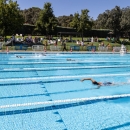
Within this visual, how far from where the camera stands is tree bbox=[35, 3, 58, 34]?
33688mm

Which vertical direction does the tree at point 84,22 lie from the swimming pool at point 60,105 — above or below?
above

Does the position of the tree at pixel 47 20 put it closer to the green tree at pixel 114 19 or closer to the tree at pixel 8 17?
the tree at pixel 8 17

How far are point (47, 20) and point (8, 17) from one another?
12176 mm

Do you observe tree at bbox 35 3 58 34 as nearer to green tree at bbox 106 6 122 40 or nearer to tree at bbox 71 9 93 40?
tree at bbox 71 9 93 40

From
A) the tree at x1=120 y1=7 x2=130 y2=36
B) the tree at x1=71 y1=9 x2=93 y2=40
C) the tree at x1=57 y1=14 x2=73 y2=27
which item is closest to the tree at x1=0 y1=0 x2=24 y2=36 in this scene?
the tree at x1=71 y1=9 x2=93 y2=40

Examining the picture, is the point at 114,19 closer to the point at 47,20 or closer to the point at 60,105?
the point at 47,20

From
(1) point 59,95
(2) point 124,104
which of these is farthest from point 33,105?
(2) point 124,104

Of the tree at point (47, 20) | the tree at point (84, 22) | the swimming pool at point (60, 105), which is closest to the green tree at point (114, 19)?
the tree at point (84, 22)

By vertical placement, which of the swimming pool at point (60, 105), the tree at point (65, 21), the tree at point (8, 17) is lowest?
the swimming pool at point (60, 105)

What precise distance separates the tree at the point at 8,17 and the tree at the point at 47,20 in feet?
31.7

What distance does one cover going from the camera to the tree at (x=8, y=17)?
2270 cm

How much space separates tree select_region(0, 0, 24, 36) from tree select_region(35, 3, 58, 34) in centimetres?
967

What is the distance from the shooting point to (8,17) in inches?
906

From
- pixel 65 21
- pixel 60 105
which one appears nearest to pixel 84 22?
pixel 60 105
